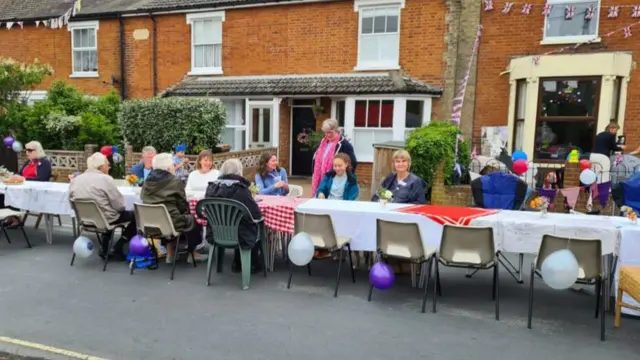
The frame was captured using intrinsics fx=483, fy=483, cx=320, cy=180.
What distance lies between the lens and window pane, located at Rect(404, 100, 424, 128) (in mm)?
12836

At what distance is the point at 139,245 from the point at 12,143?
306 inches

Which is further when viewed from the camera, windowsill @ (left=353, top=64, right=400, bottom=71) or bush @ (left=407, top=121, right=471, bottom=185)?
windowsill @ (left=353, top=64, right=400, bottom=71)

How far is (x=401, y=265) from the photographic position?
18.4 ft

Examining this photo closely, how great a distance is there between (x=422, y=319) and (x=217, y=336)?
1.85 metres

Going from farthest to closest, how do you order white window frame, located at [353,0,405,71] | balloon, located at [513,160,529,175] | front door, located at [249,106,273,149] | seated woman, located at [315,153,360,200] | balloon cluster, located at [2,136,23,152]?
1. front door, located at [249,106,273,149]
2. white window frame, located at [353,0,405,71]
3. balloon cluster, located at [2,136,23,152]
4. balloon, located at [513,160,529,175]
5. seated woman, located at [315,153,360,200]

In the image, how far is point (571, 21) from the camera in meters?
11.4

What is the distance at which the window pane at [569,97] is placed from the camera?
11.0 meters

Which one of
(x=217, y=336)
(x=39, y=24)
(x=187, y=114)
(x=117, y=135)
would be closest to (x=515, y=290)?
(x=217, y=336)

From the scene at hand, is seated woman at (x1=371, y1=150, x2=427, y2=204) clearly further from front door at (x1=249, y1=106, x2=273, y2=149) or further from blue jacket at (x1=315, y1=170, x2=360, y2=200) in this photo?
front door at (x1=249, y1=106, x2=273, y2=149)

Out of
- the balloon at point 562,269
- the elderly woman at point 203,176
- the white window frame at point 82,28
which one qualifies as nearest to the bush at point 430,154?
the elderly woman at point 203,176

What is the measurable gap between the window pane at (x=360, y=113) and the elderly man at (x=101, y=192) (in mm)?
8101

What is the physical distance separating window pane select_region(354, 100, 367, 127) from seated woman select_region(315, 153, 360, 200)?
7.03 m

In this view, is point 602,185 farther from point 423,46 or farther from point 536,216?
point 423,46

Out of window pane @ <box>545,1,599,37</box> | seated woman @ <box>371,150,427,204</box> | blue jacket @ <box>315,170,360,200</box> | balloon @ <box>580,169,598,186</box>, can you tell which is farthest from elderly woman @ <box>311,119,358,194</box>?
window pane @ <box>545,1,599,37</box>
